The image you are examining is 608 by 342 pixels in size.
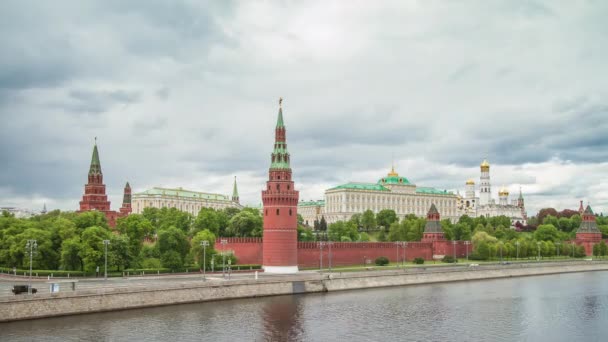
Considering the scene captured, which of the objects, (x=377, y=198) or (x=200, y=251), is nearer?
(x=200, y=251)

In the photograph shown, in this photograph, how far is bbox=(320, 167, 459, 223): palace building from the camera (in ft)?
598

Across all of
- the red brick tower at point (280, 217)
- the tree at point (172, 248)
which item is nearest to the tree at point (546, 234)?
the red brick tower at point (280, 217)

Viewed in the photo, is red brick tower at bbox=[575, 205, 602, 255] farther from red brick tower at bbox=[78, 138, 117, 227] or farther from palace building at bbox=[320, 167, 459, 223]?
red brick tower at bbox=[78, 138, 117, 227]

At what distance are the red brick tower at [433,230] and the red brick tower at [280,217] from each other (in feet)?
131

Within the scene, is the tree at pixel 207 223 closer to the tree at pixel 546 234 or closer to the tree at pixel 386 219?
the tree at pixel 386 219

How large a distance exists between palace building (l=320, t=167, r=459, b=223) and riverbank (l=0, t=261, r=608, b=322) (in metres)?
92.2

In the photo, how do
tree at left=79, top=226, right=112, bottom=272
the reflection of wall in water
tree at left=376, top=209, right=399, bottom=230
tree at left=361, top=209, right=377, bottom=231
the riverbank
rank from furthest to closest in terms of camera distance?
tree at left=361, top=209, right=377, bottom=231
tree at left=376, top=209, right=399, bottom=230
tree at left=79, top=226, right=112, bottom=272
the riverbank
the reflection of wall in water

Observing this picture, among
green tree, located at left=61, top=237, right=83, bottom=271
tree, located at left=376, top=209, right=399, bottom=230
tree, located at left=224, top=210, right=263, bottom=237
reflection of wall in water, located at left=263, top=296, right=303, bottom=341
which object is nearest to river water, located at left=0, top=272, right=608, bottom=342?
reflection of wall in water, located at left=263, top=296, right=303, bottom=341

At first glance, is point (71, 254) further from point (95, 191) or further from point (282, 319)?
point (95, 191)

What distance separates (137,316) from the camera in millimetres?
48812

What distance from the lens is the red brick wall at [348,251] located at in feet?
275

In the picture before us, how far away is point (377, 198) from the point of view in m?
187

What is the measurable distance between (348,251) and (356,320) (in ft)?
145

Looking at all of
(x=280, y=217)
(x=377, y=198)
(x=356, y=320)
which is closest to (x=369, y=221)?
(x=377, y=198)
